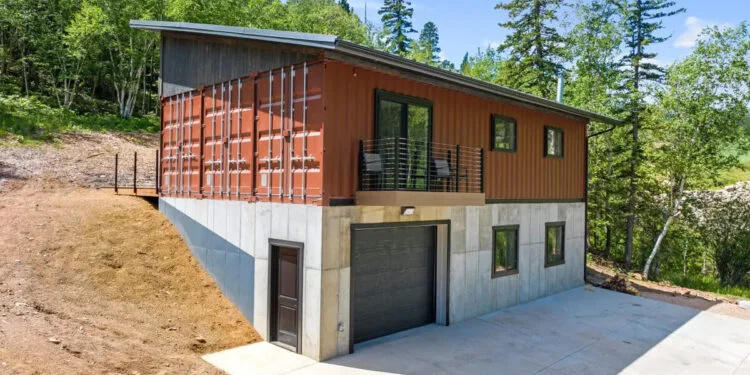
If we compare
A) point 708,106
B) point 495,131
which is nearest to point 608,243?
point 708,106

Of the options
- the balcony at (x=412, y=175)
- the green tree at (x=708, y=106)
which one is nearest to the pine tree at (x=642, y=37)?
the green tree at (x=708, y=106)

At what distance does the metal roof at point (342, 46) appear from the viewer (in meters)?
7.51

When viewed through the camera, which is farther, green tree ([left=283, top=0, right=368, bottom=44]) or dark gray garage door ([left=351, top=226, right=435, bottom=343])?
green tree ([left=283, top=0, right=368, bottom=44])

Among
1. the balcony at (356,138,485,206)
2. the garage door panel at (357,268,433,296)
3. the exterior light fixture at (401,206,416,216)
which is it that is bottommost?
the garage door panel at (357,268,433,296)

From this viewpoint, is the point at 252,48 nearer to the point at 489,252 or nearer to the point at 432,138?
the point at 432,138

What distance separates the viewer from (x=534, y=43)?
3078 cm

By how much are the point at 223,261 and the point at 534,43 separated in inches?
1057

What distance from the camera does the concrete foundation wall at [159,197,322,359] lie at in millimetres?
8109

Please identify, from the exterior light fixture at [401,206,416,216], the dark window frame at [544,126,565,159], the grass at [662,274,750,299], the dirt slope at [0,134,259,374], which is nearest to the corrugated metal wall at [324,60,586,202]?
the dark window frame at [544,126,565,159]

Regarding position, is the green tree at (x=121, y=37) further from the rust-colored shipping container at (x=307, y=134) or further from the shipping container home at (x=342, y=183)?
the rust-colored shipping container at (x=307, y=134)

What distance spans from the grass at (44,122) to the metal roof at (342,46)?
37.1ft

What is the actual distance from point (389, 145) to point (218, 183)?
14.0ft

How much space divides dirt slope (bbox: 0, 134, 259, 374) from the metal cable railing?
3.95m

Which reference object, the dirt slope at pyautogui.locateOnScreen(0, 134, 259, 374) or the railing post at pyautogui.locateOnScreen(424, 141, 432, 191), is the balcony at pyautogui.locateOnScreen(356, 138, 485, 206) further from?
the dirt slope at pyautogui.locateOnScreen(0, 134, 259, 374)
